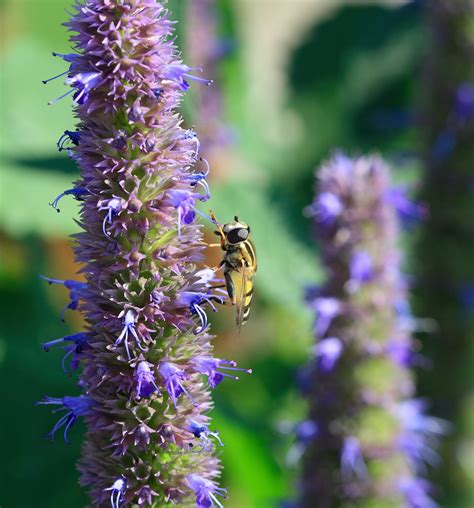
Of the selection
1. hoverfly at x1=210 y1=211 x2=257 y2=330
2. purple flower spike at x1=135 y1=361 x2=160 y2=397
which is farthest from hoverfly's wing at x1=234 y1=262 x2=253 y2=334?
purple flower spike at x1=135 y1=361 x2=160 y2=397

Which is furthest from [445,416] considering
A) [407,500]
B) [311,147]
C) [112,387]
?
[112,387]

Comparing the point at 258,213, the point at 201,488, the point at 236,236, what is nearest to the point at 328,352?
the point at 236,236

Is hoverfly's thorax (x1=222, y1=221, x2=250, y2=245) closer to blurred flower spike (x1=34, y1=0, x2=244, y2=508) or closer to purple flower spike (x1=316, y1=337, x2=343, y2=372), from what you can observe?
blurred flower spike (x1=34, y1=0, x2=244, y2=508)

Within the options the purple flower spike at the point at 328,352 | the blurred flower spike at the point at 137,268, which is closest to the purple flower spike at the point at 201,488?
the blurred flower spike at the point at 137,268

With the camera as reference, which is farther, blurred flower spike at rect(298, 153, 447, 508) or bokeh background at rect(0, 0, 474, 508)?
bokeh background at rect(0, 0, 474, 508)

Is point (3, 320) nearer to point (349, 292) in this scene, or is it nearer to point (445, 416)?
point (445, 416)
